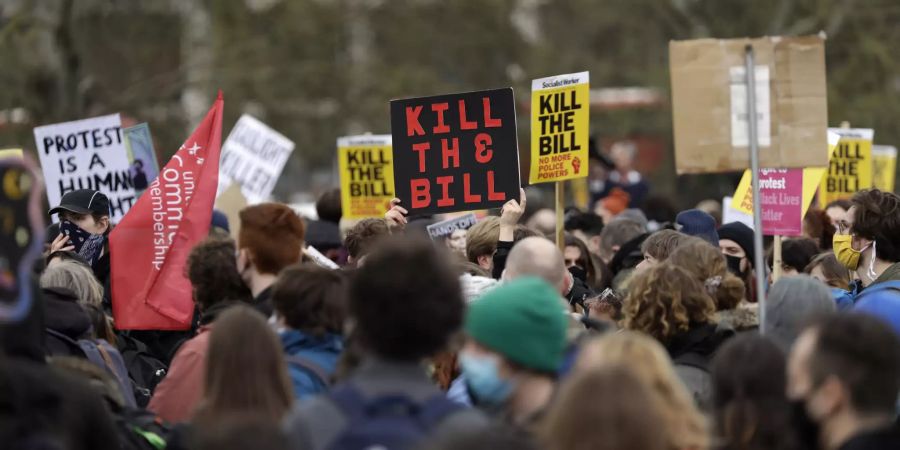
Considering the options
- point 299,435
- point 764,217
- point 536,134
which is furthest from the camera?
point 764,217

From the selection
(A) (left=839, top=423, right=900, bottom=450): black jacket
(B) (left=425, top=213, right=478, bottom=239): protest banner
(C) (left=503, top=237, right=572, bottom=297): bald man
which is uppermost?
(C) (left=503, top=237, right=572, bottom=297): bald man

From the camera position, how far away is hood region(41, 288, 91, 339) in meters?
6.30

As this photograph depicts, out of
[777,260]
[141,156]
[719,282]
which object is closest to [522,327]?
[719,282]

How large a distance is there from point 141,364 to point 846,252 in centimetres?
405

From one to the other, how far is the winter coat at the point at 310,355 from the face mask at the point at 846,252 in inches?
146

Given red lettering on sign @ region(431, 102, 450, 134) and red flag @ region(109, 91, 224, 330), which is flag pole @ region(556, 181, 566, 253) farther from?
red flag @ region(109, 91, 224, 330)

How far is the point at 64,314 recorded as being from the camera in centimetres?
634

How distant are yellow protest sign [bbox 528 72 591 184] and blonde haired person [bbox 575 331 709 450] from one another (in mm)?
4783

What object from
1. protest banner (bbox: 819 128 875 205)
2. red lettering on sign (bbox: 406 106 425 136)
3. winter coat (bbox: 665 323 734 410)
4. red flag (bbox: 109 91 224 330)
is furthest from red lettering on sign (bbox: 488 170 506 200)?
protest banner (bbox: 819 128 875 205)

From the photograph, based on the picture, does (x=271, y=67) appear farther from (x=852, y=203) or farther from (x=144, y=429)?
(x=144, y=429)

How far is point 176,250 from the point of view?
818 cm

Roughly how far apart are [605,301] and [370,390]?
11.6 ft

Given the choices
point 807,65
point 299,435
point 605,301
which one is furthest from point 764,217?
point 299,435

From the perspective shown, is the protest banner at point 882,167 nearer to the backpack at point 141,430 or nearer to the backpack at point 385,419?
the backpack at point 141,430
